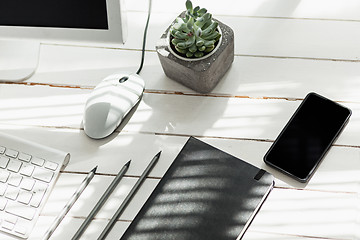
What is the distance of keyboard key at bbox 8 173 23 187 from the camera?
112 centimetres

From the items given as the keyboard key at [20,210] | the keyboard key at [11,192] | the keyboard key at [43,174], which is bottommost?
the keyboard key at [20,210]

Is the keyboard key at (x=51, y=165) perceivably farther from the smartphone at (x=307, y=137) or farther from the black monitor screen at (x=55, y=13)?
the smartphone at (x=307, y=137)

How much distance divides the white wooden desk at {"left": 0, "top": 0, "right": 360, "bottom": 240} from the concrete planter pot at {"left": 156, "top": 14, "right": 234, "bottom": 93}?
3cm

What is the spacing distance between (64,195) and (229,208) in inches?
11.6

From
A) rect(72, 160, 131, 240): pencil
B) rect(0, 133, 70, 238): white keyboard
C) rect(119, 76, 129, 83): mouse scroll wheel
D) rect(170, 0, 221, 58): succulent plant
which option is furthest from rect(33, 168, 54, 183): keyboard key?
rect(170, 0, 221, 58): succulent plant

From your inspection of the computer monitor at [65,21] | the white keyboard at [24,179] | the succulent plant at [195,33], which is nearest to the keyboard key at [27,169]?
the white keyboard at [24,179]

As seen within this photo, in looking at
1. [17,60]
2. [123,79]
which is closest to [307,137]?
[123,79]

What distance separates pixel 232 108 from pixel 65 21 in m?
0.34

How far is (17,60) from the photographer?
4.15ft

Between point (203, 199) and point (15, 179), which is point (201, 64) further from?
point (15, 179)

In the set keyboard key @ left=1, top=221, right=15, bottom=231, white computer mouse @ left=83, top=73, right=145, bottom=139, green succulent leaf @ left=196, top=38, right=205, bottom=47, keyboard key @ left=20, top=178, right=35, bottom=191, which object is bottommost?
keyboard key @ left=1, top=221, right=15, bottom=231

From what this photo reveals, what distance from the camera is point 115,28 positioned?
1067mm

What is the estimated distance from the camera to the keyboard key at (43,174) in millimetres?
1121

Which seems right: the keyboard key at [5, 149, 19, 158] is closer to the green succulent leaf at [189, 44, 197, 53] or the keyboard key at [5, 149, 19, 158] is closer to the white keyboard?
the white keyboard
